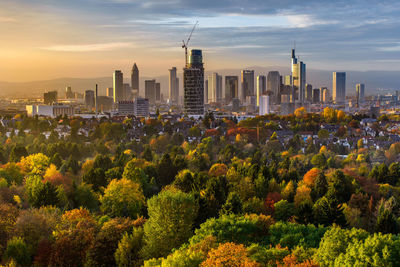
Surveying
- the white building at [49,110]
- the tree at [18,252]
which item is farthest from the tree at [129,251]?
the white building at [49,110]

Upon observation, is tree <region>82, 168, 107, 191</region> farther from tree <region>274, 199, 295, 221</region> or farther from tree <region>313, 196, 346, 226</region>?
tree <region>313, 196, 346, 226</region>

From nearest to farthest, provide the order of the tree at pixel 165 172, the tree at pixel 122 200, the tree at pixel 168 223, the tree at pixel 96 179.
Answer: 1. the tree at pixel 168 223
2. the tree at pixel 122 200
3. the tree at pixel 96 179
4. the tree at pixel 165 172

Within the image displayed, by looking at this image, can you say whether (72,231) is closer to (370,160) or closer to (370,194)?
(370,194)

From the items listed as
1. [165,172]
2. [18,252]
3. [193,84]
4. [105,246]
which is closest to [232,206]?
[105,246]

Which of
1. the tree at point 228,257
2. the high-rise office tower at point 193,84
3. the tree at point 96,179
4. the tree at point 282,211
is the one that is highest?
the high-rise office tower at point 193,84

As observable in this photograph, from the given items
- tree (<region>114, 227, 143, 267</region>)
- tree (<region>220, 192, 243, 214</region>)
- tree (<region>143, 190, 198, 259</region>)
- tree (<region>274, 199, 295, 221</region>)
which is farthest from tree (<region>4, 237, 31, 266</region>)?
tree (<region>274, 199, 295, 221</region>)

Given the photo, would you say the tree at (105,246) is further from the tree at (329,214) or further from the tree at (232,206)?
the tree at (329,214)

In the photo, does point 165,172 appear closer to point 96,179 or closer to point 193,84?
point 96,179
